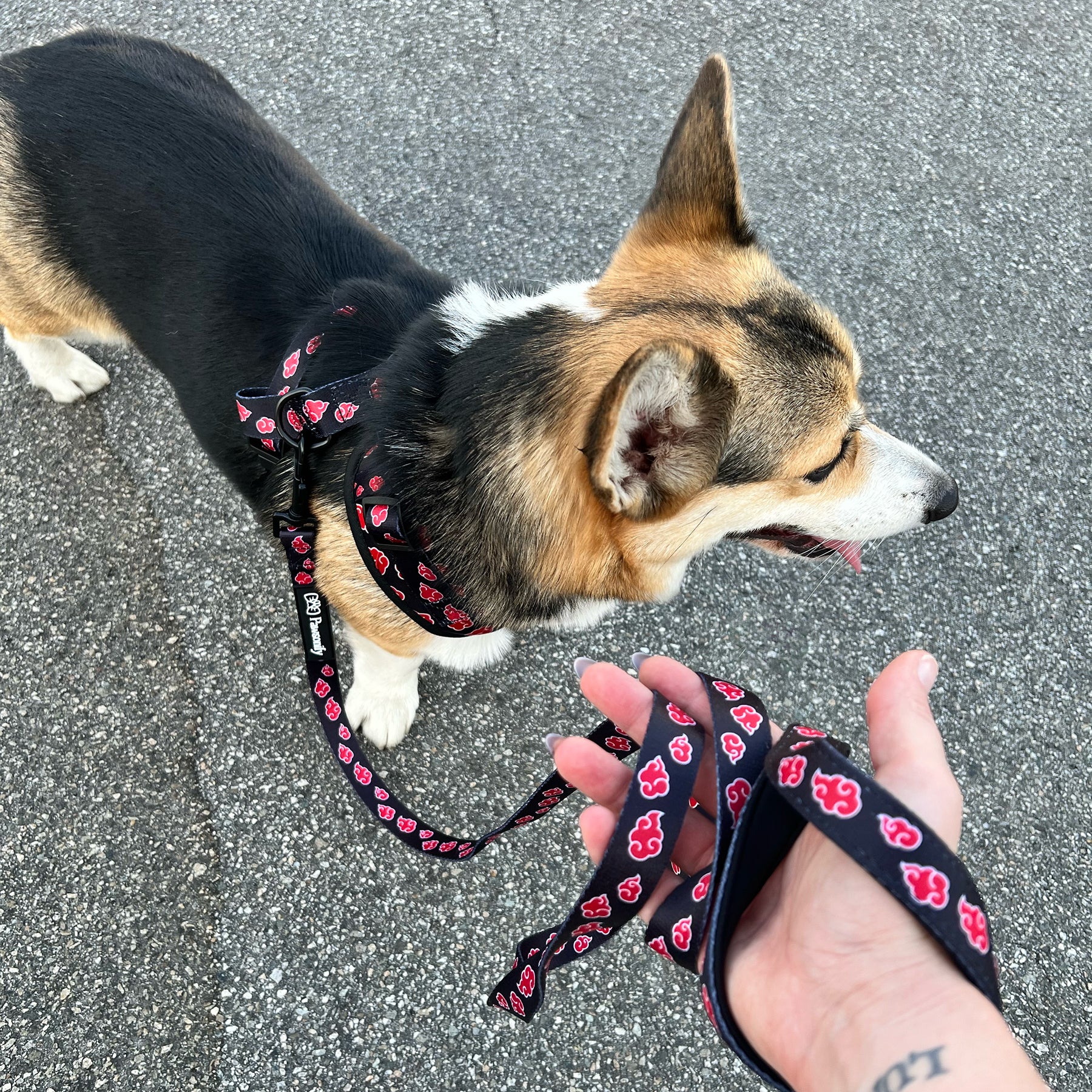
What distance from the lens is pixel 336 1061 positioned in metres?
2.18

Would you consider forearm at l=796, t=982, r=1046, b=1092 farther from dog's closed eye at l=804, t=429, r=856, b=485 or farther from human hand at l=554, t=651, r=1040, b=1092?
dog's closed eye at l=804, t=429, r=856, b=485

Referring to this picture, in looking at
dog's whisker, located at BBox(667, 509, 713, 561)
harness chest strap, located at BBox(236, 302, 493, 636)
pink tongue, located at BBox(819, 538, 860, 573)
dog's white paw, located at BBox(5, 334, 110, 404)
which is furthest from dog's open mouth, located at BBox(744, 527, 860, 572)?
dog's white paw, located at BBox(5, 334, 110, 404)

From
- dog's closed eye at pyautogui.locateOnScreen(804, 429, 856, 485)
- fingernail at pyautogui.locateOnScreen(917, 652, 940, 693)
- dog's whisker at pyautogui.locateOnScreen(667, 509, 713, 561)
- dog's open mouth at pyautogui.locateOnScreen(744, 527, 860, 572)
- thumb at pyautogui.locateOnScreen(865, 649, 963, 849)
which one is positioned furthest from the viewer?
dog's open mouth at pyautogui.locateOnScreen(744, 527, 860, 572)

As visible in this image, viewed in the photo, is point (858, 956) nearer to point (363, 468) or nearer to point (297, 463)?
Result: point (363, 468)

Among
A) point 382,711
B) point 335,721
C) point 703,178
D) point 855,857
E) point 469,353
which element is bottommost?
point 382,711

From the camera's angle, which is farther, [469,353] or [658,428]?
[469,353]

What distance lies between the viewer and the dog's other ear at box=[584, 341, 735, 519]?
1.29 m

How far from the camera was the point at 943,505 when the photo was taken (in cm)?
212

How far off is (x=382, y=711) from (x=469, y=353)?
1319 mm

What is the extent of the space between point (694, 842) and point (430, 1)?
177 inches

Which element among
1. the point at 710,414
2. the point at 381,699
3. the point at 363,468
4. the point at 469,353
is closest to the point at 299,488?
the point at 363,468

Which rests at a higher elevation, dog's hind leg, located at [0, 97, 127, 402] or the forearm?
the forearm

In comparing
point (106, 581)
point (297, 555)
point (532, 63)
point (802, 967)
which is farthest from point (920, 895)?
point (532, 63)

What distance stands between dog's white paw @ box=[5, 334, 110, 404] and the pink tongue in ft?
9.40
